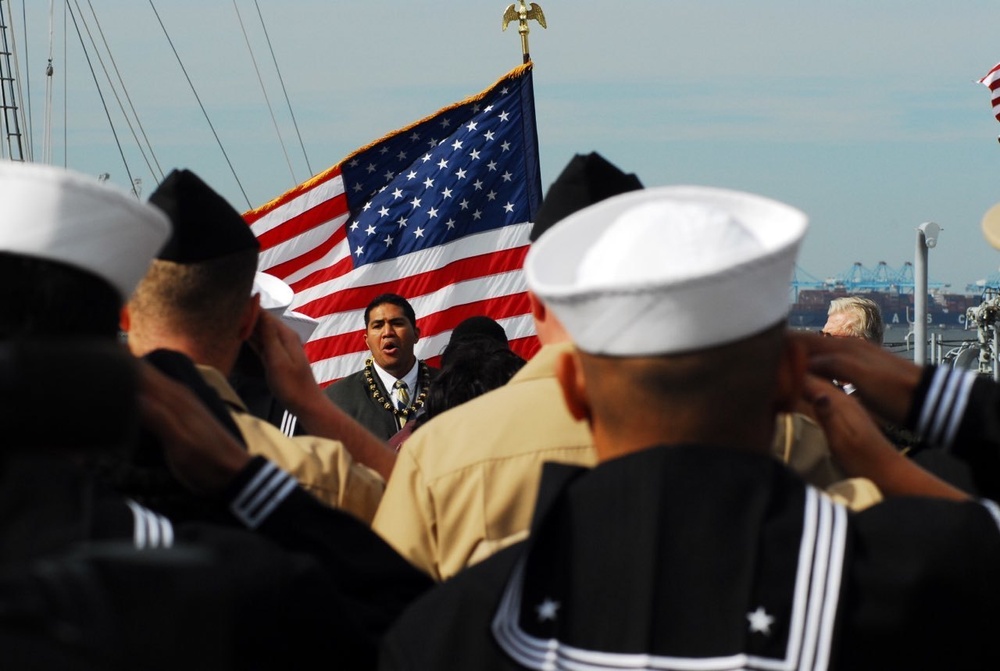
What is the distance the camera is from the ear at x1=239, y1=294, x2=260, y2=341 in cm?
319

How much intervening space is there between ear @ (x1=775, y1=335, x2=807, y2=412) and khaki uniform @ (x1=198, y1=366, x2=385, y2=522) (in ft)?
3.72

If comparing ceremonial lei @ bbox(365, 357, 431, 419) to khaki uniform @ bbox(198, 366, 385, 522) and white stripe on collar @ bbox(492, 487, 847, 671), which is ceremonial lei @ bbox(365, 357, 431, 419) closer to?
khaki uniform @ bbox(198, 366, 385, 522)

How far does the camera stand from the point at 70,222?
6.10 feet

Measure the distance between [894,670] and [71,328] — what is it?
111 centimetres

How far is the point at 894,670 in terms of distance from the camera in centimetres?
192

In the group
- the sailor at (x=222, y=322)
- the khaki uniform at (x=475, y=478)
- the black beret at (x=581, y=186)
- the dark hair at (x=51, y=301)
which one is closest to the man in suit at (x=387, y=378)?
the black beret at (x=581, y=186)

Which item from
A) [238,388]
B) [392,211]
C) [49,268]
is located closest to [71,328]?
[49,268]

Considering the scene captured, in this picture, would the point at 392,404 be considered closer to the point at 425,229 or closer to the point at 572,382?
the point at 425,229

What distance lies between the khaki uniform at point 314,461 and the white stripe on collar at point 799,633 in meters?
0.99

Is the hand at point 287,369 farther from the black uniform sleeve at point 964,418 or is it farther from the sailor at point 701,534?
the black uniform sleeve at point 964,418

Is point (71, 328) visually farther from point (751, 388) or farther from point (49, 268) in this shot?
point (751, 388)

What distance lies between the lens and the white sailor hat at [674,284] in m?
1.91

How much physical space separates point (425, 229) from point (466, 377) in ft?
14.4

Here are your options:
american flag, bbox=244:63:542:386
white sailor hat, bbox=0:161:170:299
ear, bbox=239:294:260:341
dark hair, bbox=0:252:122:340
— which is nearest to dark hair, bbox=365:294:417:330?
american flag, bbox=244:63:542:386
